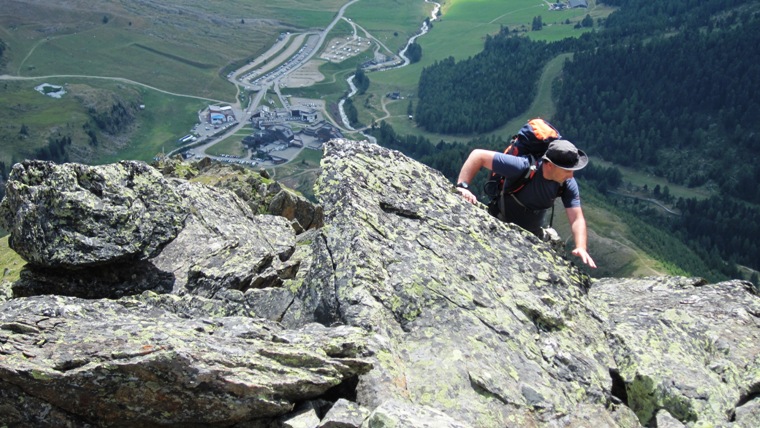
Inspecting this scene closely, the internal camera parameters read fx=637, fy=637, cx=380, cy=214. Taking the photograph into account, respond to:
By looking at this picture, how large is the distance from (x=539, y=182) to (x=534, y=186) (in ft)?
0.78

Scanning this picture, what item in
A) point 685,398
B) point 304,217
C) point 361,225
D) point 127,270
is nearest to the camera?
point 685,398

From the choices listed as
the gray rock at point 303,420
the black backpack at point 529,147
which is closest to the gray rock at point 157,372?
the gray rock at point 303,420

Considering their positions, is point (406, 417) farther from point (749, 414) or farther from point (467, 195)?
point (467, 195)

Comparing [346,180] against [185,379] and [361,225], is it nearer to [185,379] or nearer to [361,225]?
[361,225]

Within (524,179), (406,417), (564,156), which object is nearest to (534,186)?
(524,179)

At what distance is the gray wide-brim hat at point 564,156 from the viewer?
1739 cm

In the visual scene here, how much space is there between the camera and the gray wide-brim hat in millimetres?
17391

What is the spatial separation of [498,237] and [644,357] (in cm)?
508

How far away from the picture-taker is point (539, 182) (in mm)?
18531

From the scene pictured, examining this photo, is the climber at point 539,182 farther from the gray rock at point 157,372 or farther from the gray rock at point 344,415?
the gray rock at point 344,415

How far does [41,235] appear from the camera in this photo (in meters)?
19.1

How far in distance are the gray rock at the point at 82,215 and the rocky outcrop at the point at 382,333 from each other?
0.54 meters

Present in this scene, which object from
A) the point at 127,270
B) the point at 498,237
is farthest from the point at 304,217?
the point at 498,237

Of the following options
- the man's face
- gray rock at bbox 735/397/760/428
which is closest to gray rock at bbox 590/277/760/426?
gray rock at bbox 735/397/760/428
